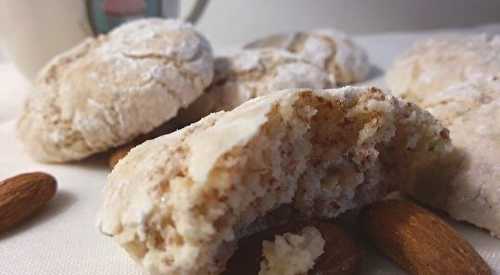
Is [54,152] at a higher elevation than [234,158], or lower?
lower

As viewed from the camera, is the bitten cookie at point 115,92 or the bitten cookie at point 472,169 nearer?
the bitten cookie at point 472,169

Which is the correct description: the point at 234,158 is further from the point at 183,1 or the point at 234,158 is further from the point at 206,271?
the point at 183,1

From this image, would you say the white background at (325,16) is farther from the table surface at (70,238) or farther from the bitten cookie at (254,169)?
the bitten cookie at (254,169)

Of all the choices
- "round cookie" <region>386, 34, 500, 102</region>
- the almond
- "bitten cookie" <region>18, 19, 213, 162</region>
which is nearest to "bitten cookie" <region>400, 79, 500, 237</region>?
the almond

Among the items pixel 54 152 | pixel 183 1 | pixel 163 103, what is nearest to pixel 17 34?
pixel 183 1

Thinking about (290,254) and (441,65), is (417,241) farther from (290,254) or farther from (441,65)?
(441,65)

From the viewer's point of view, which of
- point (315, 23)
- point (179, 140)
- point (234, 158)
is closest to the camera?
point (234, 158)

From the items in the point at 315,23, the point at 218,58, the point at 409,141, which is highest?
the point at 409,141

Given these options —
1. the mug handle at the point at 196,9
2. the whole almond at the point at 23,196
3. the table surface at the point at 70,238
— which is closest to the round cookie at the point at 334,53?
the mug handle at the point at 196,9
